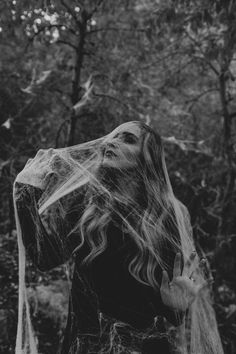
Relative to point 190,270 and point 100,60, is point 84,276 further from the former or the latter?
point 100,60

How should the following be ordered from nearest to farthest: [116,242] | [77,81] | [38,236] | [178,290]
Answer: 1. [178,290]
2. [116,242]
3. [38,236]
4. [77,81]

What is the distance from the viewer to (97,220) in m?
1.91

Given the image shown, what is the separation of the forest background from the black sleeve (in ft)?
6.30

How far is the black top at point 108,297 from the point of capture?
6.28ft

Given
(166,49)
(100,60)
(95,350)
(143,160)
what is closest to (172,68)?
(166,49)

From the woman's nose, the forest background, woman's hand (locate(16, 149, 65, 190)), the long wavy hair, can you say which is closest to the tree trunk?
the forest background

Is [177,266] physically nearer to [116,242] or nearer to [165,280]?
[165,280]

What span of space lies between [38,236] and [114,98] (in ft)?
11.4

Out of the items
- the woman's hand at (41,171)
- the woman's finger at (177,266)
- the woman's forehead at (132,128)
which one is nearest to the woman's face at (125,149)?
the woman's forehead at (132,128)

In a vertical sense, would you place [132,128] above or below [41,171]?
above

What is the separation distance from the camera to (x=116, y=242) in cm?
192

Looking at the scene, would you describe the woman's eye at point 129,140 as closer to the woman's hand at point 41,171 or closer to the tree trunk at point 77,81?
the woman's hand at point 41,171

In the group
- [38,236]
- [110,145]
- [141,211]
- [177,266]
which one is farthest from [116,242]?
[110,145]

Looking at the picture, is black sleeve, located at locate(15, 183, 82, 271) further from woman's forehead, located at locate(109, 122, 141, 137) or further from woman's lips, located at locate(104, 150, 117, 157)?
woman's forehead, located at locate(109, 122, 141, 137)
